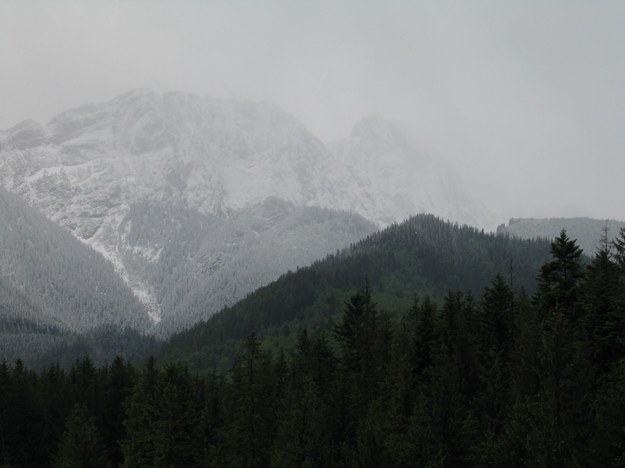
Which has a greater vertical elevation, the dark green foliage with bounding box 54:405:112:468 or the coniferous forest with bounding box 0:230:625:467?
→ the coniferous forest with bounding box 0:230:625:467

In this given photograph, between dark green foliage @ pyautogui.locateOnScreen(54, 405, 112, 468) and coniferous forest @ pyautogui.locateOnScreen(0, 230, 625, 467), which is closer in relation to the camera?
coniferous forest @ pyautogui.locateOnScreen(0, 230, 625, 467)

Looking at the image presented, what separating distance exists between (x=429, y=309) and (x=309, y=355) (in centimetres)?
1517

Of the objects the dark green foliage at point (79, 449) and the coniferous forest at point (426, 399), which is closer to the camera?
the coniferous forest at point (426, 399)

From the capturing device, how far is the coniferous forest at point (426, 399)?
1356 inches

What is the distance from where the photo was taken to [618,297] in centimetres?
4138

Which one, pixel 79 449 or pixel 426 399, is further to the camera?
pixel 79 449

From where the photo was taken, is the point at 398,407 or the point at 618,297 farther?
the point at 398,407

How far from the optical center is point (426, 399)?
40031mm

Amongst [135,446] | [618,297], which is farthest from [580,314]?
[135,446]

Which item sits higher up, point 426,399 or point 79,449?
point 426,399

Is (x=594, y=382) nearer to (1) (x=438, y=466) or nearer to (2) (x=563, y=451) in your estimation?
(2) (x=563, y=451)

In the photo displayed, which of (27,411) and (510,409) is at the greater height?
(510,409)

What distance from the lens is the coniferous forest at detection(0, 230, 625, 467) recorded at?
34438mm

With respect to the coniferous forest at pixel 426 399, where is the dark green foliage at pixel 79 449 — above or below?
below
